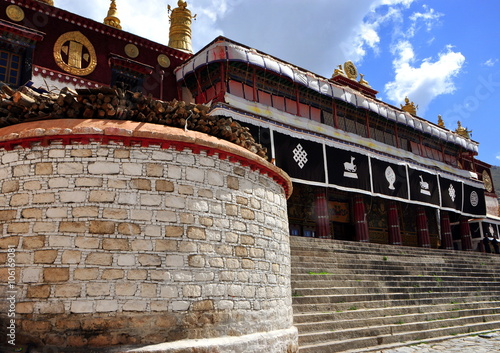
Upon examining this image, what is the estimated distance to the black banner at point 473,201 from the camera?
2241 cm

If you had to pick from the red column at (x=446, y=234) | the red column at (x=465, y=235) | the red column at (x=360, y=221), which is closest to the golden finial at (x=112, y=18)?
the red column at (x=360, y=221)

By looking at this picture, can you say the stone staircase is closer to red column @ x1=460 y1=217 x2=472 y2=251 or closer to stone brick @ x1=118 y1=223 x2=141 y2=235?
stone brick @ x1=118 y1=223 x2=141 y2=235

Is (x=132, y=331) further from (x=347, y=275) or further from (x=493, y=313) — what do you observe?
(x=493, y=313)

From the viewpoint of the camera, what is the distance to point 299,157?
47.7ft

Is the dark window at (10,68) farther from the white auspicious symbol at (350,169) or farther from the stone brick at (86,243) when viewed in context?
the white auspicious symbol at (350,169)

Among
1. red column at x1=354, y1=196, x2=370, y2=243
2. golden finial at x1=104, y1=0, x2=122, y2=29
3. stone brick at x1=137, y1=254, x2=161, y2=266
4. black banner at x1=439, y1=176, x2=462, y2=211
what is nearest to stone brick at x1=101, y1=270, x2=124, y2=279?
stone brick at x1=137, y1=254, x2=161, y2=266

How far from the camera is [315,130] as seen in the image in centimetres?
1667

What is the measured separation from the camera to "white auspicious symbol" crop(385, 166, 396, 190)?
17.9 meters

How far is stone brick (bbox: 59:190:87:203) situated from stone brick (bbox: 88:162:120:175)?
0.28 meters

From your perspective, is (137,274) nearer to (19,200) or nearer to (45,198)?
(45,198)

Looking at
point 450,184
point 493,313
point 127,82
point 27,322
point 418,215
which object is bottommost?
point 493,313

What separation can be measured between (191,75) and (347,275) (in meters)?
9.78

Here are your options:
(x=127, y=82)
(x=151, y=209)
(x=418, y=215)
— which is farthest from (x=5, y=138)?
(x=418, y=215)

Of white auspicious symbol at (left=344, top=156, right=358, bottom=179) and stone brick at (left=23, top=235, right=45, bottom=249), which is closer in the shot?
stone brick at (left=23, top=235, right=45, bottom=249)
